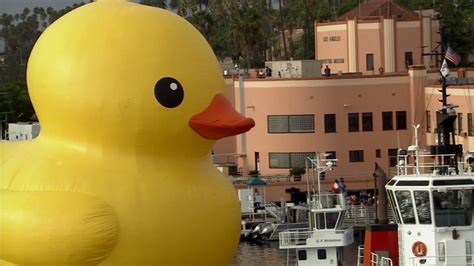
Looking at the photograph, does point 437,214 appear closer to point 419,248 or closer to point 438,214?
point 438,214

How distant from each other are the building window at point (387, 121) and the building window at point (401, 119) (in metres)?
0.32

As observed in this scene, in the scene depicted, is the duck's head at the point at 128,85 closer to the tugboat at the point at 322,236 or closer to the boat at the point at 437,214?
the boat at the point at 437,214

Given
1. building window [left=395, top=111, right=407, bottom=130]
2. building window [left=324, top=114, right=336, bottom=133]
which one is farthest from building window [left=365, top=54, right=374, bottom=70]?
building window [left=324, top=114, right=336, bottom=133]

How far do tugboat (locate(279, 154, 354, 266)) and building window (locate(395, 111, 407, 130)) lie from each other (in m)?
21.6

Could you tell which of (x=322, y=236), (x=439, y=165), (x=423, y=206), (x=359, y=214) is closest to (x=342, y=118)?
(x=359, y=214)

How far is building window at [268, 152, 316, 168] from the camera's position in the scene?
62344 mm

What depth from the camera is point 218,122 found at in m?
20.6

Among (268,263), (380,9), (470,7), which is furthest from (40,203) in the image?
(470,7)

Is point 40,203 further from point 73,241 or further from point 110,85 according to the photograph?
point 110,85

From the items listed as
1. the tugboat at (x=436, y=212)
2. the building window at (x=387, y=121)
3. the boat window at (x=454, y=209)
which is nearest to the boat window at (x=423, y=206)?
the tugboat at (x=436, y=212)

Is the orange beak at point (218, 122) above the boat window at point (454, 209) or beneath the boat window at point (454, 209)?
above

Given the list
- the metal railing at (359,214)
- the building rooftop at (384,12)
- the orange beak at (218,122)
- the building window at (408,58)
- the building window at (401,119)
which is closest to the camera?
the orange beak at (218,122)

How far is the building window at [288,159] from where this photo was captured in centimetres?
6234

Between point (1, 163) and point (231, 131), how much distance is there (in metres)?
3.48
